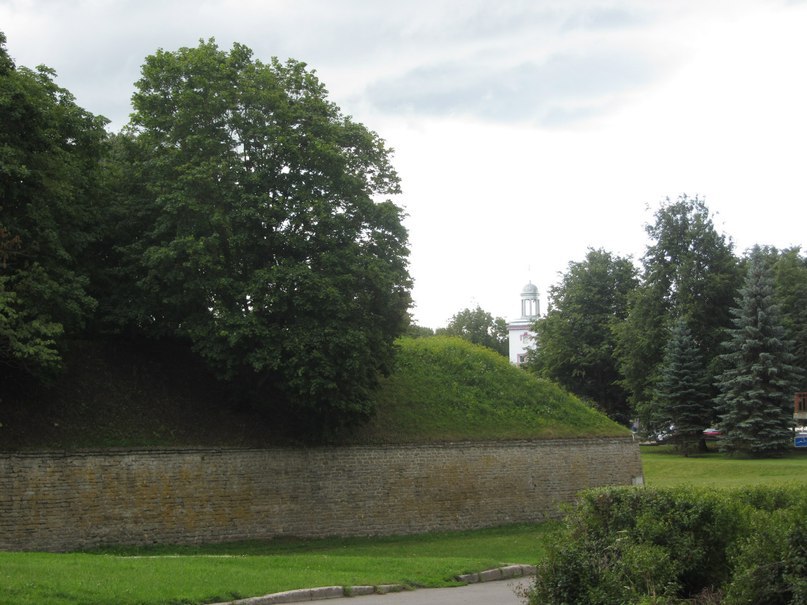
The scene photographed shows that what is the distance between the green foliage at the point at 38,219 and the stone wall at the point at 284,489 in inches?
120

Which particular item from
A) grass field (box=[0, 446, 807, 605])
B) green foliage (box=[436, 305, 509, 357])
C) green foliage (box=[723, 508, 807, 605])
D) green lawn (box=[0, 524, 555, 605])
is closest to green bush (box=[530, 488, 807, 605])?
green foliage (box=[723, 508, 807, 605])

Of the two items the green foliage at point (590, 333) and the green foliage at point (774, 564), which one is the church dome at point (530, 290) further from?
the green foliage at point (774, 564)

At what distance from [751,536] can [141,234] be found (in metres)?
20.5

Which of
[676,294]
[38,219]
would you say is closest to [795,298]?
[676,294]

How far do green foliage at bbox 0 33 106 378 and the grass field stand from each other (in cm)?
575

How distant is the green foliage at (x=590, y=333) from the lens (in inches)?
2319

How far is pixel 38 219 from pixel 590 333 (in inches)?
1695

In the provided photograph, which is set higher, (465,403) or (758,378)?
(758,378)

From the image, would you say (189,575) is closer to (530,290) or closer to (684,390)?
(684,390)

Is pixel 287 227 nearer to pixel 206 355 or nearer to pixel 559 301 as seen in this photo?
pixel 206 355

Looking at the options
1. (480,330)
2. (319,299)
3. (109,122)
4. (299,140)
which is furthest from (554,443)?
(480,330)

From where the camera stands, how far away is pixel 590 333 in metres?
59.4

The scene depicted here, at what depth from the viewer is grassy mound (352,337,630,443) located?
98.6 feet

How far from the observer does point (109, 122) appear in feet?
82.4
